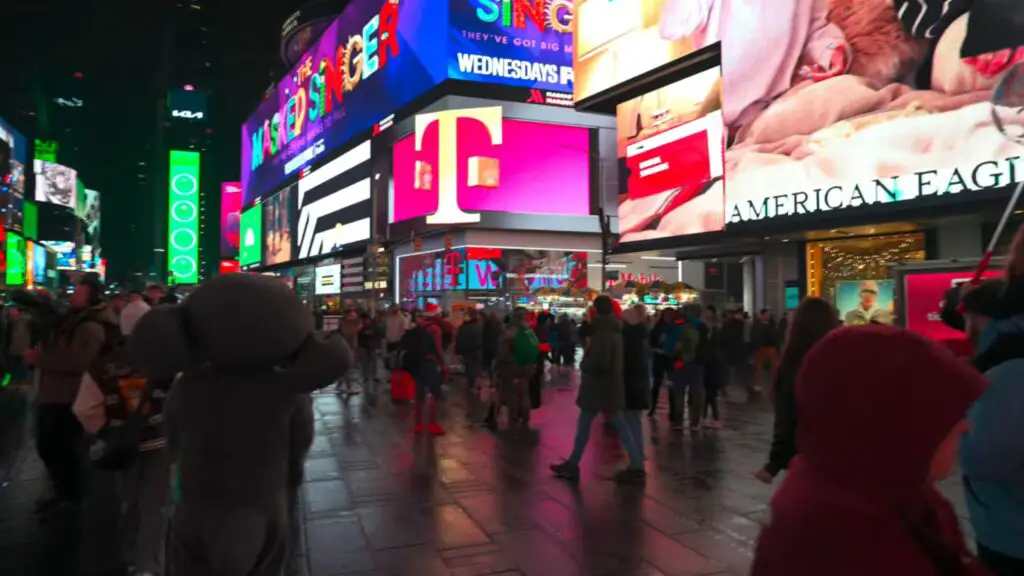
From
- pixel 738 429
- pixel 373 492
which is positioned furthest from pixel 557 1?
pixel 373 492

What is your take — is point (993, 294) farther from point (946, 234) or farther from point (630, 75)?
point (630, 75)

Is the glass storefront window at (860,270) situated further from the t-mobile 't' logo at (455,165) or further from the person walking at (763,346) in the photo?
the t-mobile 't' logo at (455,165)

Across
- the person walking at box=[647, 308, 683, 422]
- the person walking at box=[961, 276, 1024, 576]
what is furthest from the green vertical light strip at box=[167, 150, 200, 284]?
the person walking at box=[961, 276, 1024, 576]

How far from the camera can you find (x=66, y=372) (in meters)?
5.21

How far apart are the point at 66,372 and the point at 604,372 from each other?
465 centimetres

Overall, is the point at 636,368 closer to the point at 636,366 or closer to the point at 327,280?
the point at 636,366

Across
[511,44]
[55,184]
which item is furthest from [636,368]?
[55,184]

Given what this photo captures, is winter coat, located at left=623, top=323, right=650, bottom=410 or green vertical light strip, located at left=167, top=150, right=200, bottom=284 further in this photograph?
green vertical light strip, located at left=167, top=150, right=200, bottom=284

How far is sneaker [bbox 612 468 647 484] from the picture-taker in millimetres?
6457

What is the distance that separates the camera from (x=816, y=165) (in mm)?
18469

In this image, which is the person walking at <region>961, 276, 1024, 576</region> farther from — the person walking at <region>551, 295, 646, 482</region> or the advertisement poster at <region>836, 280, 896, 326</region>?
the advertisement poster at <region>836, 280, 896, 326</region>

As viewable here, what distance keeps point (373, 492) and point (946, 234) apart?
1736cm

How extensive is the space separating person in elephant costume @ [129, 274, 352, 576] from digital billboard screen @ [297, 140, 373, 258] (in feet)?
128

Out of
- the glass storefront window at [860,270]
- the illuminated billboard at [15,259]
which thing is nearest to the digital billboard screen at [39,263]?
the illuminated billboard at [15,259]
